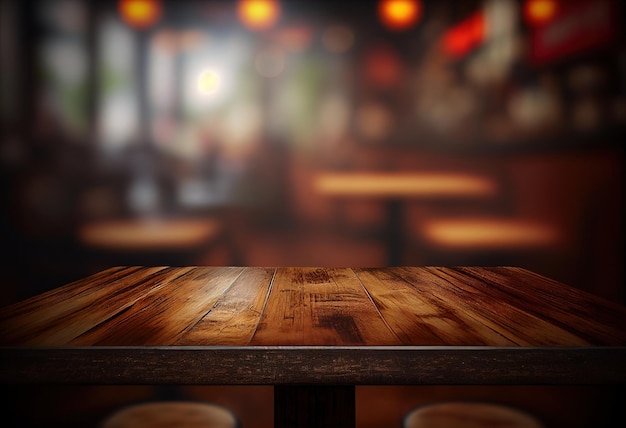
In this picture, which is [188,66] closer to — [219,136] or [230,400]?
[219,136]

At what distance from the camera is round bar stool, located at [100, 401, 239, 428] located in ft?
5.61

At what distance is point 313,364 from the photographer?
1.04 metres

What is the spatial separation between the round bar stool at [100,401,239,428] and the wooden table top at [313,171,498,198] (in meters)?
1.32

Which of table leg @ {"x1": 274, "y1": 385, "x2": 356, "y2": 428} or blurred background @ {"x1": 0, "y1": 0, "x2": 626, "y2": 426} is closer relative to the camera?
table leg @ {"x1": 274, "y1": 385, "x2": 356, "y2": 428}

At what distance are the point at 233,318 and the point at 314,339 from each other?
0.84ft

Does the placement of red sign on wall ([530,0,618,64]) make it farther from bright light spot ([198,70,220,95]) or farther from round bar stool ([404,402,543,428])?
round bar stool ([404,402,543,428])

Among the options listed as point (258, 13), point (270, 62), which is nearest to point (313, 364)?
point (270, 62)

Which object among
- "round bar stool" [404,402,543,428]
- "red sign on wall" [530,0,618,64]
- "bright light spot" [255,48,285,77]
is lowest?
"round bar stool" [404,402,543,428]

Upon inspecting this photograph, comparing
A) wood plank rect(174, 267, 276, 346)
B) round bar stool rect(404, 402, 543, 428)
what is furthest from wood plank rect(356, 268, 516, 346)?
round bar stool rect(404, 402, 543, 428)

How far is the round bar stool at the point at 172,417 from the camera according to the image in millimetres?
1709

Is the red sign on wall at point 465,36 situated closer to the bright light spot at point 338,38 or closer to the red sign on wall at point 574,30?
the red sign on wall at point 574,30

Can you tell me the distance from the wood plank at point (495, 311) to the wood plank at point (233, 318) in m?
0.44

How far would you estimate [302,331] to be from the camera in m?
1.15

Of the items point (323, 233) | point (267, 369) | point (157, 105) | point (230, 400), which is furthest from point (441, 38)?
point (267, 369)
